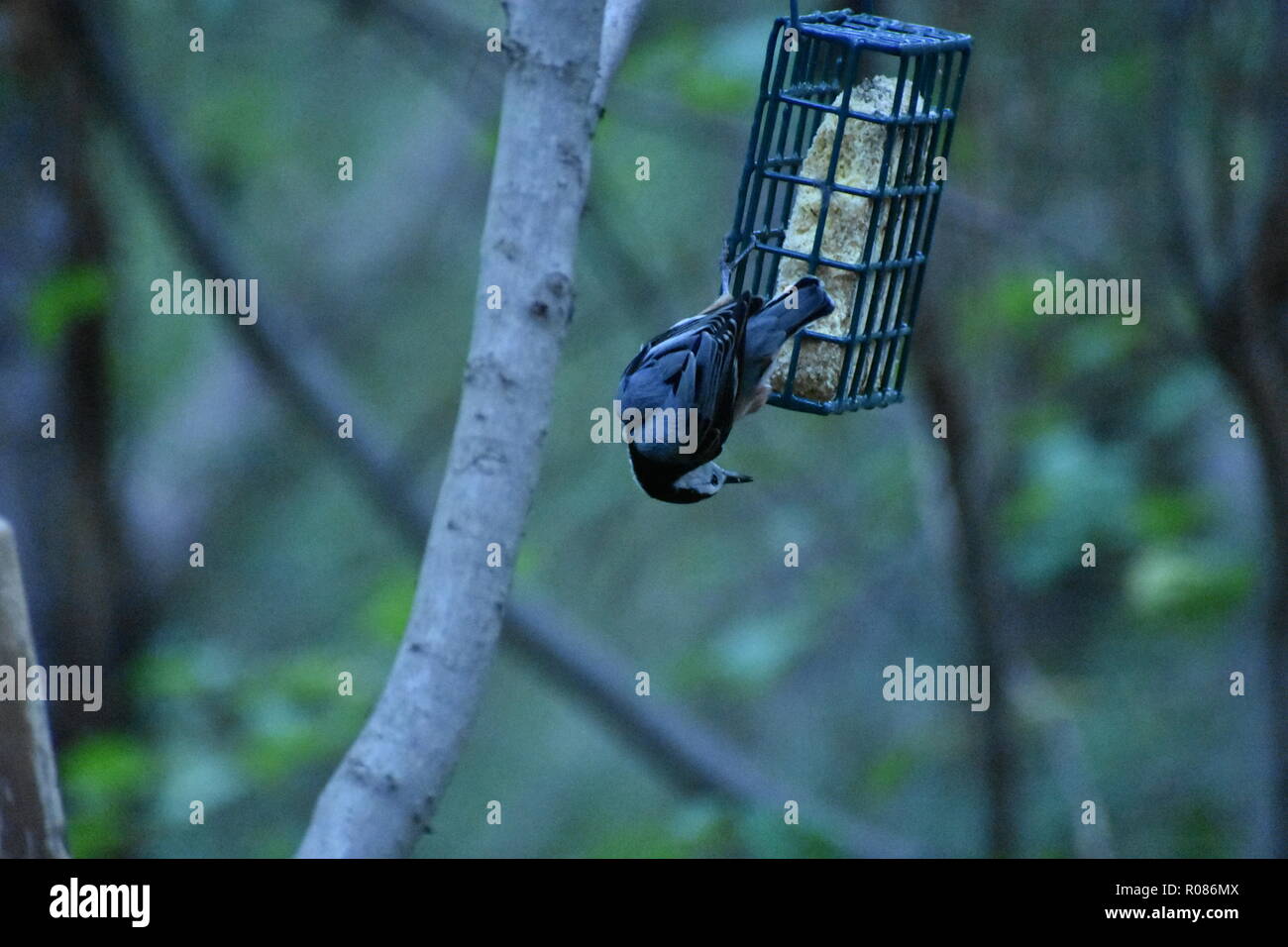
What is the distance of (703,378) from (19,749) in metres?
1.51

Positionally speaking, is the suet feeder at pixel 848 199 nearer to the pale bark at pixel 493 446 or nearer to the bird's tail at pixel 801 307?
the bird's tail at pixel 801 307

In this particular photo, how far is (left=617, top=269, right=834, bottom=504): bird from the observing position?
3.06 m

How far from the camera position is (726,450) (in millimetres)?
6996

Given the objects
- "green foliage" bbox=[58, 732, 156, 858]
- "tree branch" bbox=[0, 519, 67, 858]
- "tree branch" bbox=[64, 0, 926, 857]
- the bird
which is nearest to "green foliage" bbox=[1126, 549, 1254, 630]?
"tree branch" bbox=[64, 0, 926, 857]

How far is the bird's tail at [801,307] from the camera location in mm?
3219

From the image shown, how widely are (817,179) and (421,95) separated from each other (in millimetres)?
6263

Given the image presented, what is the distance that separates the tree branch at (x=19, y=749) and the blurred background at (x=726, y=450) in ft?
7.14

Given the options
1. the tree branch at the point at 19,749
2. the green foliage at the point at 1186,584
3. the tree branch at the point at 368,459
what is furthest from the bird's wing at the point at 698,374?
the green foliage at the point at 1186,584

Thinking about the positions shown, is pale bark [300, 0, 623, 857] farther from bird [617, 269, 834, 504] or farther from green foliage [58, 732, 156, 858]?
green foliage [58, 732, 156, 858]

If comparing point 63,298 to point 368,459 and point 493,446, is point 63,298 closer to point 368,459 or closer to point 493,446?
point 368,459

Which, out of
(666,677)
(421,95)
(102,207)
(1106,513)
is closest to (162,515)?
(102,207)

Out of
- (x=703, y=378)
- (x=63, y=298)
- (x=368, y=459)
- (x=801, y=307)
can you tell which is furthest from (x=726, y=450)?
(x=703, y=378)

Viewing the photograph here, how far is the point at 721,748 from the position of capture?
5852 mm

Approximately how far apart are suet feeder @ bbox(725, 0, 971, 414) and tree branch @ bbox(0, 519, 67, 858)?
172 centimetres
